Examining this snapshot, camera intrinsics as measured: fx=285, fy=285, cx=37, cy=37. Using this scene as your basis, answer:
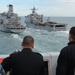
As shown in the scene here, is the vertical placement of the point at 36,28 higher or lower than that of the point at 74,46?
lower

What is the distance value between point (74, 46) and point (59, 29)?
78.8 m

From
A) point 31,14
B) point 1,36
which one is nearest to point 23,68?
point 1,36

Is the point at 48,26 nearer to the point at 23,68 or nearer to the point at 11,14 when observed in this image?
the point at 11,14

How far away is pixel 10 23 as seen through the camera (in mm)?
82312

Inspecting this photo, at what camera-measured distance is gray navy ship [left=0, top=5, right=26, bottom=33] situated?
76312 millimetres

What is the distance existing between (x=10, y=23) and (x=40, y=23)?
13.0m

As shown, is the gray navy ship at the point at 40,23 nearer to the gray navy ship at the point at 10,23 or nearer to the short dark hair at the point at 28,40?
the gray navy ship at the point at 10,23

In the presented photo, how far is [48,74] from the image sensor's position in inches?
182

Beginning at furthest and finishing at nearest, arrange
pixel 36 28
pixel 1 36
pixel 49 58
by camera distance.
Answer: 1. pixel 36 28
2. pixel 1 36
3. pixel 49 58

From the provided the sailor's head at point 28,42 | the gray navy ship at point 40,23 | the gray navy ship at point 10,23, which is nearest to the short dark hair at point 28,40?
the sailor's head at point 28,42

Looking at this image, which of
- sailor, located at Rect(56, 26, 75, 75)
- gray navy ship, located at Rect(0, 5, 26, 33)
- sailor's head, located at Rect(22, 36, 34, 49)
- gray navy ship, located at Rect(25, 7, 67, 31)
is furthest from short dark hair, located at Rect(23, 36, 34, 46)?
gray navy ship, located at Rect(25, 7, 67, 31)

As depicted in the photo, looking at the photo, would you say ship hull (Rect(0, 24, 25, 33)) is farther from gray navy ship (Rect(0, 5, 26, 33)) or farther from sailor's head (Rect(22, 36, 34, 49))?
sailor's head (Rect(22, 36, 34, 49))

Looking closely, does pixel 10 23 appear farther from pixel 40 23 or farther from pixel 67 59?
pixel 67 59

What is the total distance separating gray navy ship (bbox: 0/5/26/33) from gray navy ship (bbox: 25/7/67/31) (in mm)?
7879
